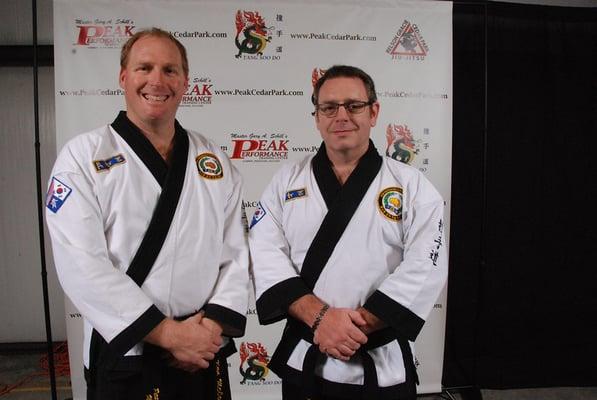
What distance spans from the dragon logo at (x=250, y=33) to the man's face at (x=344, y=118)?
3.70ft

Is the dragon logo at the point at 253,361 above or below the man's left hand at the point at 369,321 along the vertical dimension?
below

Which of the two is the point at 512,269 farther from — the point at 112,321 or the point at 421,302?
the point at 112,321

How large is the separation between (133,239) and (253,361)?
1643 mm

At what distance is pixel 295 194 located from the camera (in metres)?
1.63

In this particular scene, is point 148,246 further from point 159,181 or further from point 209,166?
point 209,166

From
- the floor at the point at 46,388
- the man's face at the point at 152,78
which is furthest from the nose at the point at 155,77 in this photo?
the floor at the point at 46,388

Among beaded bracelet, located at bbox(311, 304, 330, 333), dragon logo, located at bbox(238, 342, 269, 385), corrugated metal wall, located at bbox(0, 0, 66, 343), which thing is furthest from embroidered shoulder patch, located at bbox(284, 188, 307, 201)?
corrugated metal wall, located at bbox(0, 0, 66, 343)

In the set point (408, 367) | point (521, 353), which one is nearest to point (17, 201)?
point (408, 367)

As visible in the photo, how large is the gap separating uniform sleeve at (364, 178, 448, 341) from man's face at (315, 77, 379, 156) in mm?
306

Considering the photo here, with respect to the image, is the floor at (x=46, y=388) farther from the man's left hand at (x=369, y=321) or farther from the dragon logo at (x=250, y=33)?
the dragon logo at (x=250, y=33)

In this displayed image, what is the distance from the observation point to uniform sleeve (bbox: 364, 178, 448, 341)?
1474 millimetres

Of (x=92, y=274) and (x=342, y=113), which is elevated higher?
(x=342, y=113)

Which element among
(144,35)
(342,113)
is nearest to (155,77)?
(144,35)

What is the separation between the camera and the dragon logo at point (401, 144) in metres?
2.67
